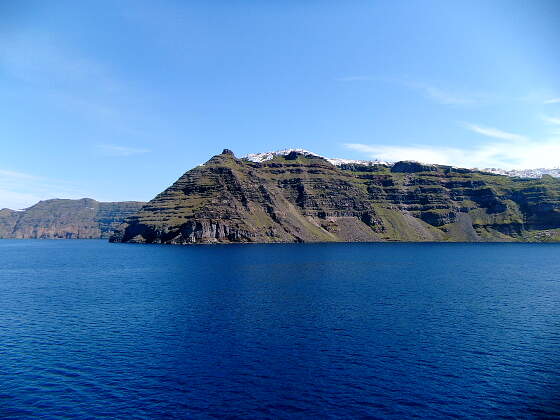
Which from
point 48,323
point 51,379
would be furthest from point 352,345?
point 48,323

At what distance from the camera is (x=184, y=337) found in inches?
2589

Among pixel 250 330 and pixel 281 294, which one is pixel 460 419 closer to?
pixel 250 330

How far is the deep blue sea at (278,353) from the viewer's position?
4191cm

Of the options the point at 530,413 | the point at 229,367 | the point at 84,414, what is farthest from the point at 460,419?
the point at 84,414

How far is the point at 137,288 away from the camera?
115688 millimetres

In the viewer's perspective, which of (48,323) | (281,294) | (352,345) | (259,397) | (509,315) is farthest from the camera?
(281,294)

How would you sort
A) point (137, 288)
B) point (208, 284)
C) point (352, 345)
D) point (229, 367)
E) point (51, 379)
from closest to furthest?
point (51, 379), point (229, 367), point (352, 345), point (137, 288), point (208, 284)

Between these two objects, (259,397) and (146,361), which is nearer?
(259,397)

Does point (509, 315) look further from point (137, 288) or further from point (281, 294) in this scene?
point (137, 288)

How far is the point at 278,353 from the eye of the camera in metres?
57.5

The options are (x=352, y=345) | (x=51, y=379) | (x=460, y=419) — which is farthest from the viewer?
(x=352, y=345)

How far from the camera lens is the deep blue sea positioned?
1650 inches

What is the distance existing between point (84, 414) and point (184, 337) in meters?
26.3

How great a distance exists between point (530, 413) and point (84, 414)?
148ft
